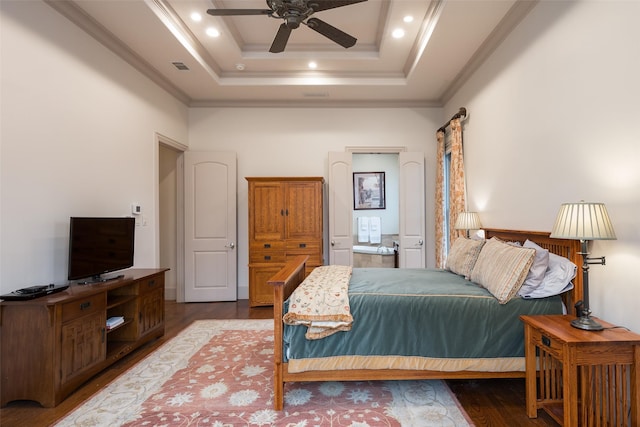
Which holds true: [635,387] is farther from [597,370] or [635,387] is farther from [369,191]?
[369,191]

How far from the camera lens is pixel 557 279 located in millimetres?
2045

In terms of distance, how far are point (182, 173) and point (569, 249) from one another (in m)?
4.72

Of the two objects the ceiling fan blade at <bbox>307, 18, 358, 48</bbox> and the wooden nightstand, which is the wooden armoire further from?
the wooden nightstand

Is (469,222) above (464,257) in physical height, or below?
above

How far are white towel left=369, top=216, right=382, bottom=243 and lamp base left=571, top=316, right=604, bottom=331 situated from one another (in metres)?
4.94

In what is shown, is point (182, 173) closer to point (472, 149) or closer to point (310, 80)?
point (310, 80)

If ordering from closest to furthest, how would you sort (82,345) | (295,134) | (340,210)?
(82,345), (340,210), (295,134)

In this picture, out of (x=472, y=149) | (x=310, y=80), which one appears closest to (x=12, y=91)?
(x=310, y=80)

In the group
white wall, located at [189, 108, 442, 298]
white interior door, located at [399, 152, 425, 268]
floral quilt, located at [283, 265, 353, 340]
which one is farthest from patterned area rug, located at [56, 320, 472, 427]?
white wall, located at [189, 108, 442, 298]

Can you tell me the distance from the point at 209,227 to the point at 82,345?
250 centimetres

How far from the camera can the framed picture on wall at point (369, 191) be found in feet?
22.1

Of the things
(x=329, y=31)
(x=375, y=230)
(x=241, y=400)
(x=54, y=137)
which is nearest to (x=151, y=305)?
(x=241, y=400)

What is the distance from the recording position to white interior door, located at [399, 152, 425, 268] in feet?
15.1

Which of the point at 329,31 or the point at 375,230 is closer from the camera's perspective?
the point at 329,31
